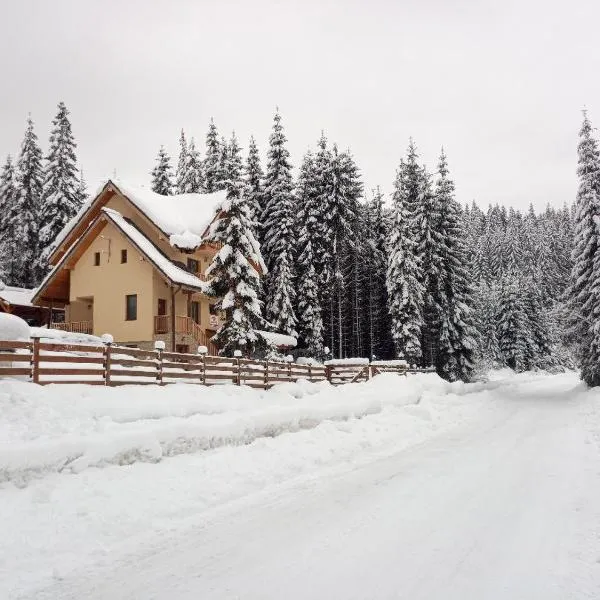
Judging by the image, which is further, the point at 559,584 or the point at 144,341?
the point at 144,341

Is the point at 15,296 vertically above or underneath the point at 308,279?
underneath

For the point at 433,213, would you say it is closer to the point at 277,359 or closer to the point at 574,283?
the point at 574,283

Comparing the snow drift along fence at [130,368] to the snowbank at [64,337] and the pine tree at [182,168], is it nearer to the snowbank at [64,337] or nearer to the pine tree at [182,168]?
the snowbank at [64,337]

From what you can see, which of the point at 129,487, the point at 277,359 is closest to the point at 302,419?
the point at 129,487

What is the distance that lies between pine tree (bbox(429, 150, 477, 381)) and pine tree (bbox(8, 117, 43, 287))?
108ft

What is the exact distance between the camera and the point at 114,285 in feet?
99.0

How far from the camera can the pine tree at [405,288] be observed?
4109cm

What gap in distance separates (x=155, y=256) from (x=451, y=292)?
2459cm

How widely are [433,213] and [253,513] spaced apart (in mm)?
39743

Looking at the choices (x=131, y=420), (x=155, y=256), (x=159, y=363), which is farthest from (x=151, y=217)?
(x=131, y=420)

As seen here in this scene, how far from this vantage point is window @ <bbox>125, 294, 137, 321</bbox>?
29.6 meters

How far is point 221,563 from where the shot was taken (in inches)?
195

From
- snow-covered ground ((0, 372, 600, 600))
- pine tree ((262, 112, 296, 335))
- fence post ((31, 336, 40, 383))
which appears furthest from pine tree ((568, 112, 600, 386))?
fence post ((31, 336, 40, 383))

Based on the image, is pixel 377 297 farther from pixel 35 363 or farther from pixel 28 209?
pixel 35 363
